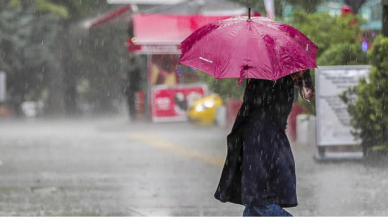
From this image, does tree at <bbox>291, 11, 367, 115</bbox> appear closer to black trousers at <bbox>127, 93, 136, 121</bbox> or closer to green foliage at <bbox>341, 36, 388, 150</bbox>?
green foliage at <bbox>341, 36, 388, 150</bbox>

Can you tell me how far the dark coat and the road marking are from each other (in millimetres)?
6687

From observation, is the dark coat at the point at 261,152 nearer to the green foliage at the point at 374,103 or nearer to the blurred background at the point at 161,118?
the blurred background at the point at 161,118

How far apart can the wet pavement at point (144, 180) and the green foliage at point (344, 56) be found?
5.28 feet

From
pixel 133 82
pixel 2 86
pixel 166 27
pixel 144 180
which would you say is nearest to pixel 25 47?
pixel 2 86

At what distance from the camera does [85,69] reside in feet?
117

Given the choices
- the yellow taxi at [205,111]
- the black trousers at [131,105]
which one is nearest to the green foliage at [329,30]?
the yellow taxi at [205,111]

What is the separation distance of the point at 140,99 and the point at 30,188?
50.3ft

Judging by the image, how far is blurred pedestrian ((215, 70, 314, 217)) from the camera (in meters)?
6.08

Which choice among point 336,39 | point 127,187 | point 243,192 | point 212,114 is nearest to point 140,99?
point 212,114

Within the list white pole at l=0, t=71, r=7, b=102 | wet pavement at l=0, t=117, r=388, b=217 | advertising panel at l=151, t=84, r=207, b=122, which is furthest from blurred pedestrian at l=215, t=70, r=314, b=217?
white pole at l=0, t=71, r=7, b=102

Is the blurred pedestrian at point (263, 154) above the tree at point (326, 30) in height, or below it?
below

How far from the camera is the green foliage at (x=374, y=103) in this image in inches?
473

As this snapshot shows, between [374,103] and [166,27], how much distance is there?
14.1m

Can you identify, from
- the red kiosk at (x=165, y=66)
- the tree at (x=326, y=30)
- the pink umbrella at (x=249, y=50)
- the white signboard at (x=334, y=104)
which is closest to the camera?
the pink umbrella at (x=249, y=50)
